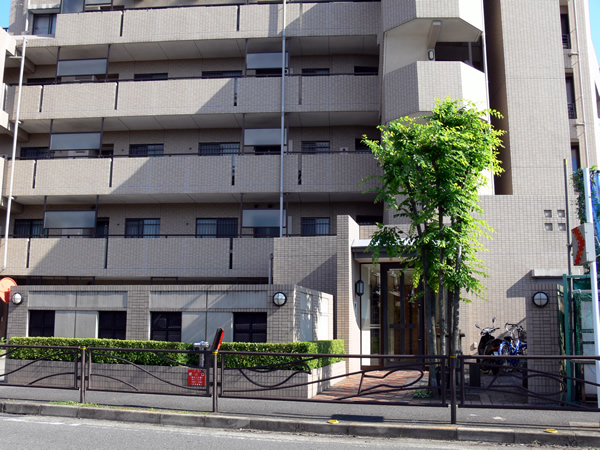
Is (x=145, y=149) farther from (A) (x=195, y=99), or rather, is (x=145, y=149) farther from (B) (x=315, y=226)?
(B) (x=315, y=226)

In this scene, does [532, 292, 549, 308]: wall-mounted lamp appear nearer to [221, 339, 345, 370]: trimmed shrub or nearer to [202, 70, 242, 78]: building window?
[221, 339, 345, 370]: trimmed shrub

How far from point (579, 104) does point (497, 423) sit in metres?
15.5

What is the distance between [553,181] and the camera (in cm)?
1912

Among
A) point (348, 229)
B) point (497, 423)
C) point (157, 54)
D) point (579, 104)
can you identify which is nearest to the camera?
point (497, 423)

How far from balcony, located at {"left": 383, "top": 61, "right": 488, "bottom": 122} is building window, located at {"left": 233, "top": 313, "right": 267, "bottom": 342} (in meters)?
8.75

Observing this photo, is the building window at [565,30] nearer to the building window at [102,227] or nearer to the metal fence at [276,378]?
the metal fence at [276,378]

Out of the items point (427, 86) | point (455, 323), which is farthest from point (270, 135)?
point (455, 323)

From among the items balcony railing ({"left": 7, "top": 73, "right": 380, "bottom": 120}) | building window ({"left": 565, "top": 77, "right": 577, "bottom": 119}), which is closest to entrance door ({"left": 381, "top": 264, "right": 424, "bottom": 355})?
balcony railing ({"left": 7, "top": 73, "right": 380, "bottom": 120})

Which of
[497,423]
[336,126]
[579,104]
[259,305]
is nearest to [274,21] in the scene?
[336,126]

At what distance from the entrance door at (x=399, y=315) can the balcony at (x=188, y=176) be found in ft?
14.9

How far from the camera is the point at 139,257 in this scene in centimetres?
2181

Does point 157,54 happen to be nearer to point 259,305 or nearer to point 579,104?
point 259,305

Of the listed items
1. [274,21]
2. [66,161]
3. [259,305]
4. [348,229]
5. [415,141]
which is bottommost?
[259,305]

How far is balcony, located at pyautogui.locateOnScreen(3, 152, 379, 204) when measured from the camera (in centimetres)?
2152
